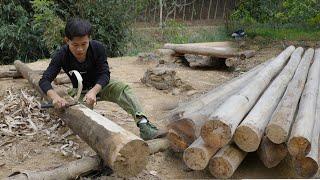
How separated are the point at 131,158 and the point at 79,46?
136 centimetres

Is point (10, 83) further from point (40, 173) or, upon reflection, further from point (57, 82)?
point (40, 173)

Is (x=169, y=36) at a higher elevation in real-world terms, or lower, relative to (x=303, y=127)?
lower

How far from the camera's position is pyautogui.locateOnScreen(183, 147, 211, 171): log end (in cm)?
342

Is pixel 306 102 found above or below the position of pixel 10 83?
above

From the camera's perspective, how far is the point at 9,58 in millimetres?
10609

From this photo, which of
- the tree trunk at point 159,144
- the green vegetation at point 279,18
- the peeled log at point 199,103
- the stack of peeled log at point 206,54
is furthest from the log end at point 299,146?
the green vegetation at point 279,18

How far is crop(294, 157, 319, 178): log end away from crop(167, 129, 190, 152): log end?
93cm

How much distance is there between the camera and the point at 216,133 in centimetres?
336

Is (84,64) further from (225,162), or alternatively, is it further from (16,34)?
(16,34)

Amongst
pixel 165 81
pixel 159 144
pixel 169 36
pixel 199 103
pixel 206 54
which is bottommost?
pixel 169 36

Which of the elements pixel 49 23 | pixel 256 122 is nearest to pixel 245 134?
pixel 256 122

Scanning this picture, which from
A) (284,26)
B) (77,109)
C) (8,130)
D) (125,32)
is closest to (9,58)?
(125,32)

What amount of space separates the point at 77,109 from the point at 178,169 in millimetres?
997

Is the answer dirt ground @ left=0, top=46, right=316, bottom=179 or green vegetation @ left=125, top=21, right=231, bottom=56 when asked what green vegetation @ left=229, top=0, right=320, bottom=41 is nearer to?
green vegetation @ left=125, top=21, right=231, bottom=56
